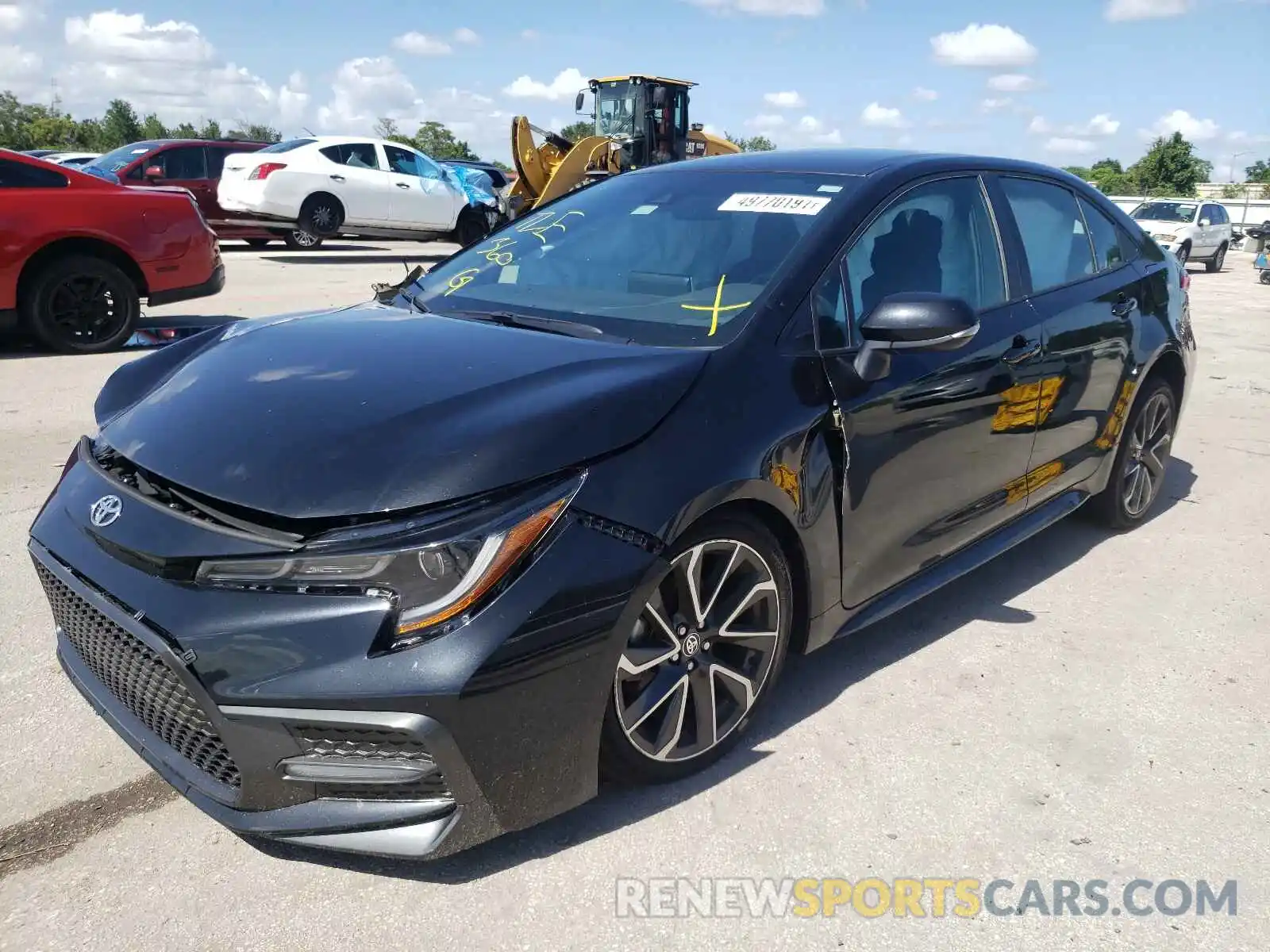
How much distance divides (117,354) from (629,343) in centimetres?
672

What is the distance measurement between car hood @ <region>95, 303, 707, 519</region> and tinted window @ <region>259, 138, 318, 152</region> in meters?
14.0

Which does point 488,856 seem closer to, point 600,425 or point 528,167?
point 600,425

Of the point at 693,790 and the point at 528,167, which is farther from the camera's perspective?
the point at 528,167

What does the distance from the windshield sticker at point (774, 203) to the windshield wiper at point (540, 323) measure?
73 cm

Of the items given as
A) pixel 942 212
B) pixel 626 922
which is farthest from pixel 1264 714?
pixel 626 922

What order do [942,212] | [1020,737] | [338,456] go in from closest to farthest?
[338,456]
[1020,737]
[942,212]

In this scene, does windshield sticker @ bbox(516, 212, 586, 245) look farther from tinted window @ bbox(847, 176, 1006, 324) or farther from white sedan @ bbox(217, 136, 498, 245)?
white sedan @ bbox(217, 136, 498, 245)

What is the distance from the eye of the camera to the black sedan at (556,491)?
2086mm

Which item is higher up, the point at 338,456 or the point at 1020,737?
the point at 338,456

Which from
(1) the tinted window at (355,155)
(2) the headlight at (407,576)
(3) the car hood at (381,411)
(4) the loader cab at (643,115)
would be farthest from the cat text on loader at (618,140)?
(2) the headlight at (407,576)

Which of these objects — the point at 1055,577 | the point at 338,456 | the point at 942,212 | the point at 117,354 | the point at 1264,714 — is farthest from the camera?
the point at 117,354

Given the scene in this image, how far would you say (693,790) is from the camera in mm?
2711

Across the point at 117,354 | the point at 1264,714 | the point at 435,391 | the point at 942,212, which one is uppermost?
the point at 942,212

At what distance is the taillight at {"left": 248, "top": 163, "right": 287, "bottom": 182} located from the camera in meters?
15.4
